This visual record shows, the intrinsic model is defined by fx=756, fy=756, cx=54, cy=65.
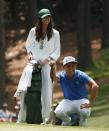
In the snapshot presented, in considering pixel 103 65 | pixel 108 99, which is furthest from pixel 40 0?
pixel 108 99

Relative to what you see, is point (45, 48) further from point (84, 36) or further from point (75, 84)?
point (84, 36)

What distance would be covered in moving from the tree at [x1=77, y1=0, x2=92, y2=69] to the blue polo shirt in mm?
19099

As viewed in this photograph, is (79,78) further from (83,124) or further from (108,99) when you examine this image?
(108,99)

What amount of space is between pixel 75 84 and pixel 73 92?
149 millimetres

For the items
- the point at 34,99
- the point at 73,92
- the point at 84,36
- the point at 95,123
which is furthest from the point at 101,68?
the point at 34,99

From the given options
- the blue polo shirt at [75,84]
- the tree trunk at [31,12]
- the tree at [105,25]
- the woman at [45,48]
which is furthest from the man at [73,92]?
the tree at [105,25]

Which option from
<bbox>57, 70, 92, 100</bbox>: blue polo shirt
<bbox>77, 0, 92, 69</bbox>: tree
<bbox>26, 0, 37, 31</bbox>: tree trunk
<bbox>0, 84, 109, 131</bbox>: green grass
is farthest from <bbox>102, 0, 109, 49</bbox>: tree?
<bbox>57, 70, 92, 100</bbox>: blue polo shirt

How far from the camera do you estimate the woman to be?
38.3 feet

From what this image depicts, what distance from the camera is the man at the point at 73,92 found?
11797 millimetres

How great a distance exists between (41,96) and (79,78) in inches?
26.0

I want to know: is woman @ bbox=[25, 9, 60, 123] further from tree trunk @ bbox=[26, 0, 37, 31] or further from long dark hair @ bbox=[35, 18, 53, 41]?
tree trunk @ bbox=[26, 0, 37, 31]

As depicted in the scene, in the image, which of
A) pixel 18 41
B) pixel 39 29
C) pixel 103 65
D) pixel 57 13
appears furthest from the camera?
pixel 57 13

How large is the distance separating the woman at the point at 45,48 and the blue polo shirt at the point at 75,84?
30 centimetres

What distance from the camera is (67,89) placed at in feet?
39.3
